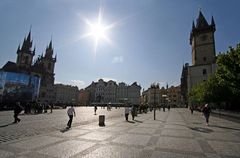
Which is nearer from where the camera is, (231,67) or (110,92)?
(231,67)

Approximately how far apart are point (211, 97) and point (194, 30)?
1741 inches

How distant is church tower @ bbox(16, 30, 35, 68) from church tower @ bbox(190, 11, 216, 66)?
269 ft

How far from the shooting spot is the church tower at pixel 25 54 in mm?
97312

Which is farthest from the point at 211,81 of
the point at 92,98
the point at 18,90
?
the point at 92,98

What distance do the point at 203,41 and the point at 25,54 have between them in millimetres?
86752

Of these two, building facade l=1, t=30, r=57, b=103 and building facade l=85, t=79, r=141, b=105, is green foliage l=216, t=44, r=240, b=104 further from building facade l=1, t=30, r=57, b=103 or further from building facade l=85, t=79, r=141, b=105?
building facade l=85, t=79, r=141, b=105

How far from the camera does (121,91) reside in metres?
125

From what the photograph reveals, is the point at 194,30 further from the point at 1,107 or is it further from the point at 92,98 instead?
the point at 92,98

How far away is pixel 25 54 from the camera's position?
9844 cm

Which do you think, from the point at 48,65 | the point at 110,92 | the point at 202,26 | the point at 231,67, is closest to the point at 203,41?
the point at 202,26

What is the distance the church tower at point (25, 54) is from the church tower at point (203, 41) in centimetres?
8206

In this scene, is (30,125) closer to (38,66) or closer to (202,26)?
(202,26)

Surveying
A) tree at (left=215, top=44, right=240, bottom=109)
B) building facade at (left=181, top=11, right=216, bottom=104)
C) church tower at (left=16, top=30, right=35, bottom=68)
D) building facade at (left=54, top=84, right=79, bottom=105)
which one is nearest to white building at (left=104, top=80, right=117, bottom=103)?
building facade at (left=54, top=84, right=79, bottom=105)

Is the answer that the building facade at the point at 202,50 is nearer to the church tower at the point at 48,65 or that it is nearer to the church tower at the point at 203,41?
the church tower at the point at 203,41
